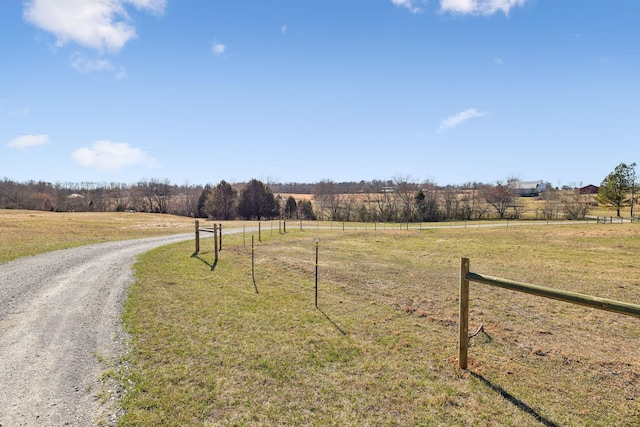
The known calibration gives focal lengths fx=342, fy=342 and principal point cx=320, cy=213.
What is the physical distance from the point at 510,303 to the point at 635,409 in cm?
515

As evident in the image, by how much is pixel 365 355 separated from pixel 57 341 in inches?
223

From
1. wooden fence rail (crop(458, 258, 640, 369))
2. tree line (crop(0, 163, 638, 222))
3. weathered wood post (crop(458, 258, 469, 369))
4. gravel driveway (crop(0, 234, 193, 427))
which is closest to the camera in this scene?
wooden fence rail (crop(458, 258, 640, 369))

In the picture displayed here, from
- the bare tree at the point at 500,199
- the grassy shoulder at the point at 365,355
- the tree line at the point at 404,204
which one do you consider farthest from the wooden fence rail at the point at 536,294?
the bare tree at the point at 500,199

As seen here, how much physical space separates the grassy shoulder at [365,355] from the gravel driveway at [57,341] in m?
0.48

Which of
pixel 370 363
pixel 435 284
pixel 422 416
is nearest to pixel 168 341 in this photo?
pixel 370 363

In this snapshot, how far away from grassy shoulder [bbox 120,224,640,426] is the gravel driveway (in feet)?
1.58

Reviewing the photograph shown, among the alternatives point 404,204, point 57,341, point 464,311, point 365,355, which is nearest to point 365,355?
point 365,355

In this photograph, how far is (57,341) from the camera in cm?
634

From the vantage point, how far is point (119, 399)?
4480 millimetres

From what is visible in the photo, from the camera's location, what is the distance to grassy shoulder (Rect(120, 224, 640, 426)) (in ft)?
14.0

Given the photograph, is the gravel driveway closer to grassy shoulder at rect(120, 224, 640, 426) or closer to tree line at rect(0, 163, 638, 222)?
grassy shoulder at rect(120, 224, 640, 426)

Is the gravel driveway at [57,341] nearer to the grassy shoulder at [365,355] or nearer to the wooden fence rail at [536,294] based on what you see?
the grassy shoulder at [365,355]

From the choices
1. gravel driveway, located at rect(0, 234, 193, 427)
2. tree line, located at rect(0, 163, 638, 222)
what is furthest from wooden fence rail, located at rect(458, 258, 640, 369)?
tree line, located at rect(0, 163, 638, 222)

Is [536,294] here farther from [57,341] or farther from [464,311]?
[57,341]
